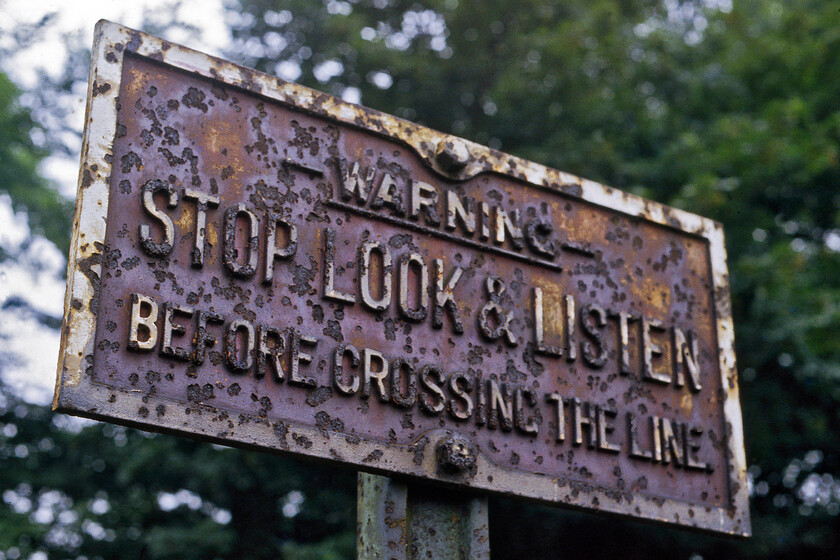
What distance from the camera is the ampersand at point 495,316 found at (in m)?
3.01

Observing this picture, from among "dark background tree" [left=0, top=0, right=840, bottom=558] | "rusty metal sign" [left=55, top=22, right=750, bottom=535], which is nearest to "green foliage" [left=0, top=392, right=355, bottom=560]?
"dark background tree" [left=0, top=0, right=840, bottom=558]

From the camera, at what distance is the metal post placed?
264 centimetres

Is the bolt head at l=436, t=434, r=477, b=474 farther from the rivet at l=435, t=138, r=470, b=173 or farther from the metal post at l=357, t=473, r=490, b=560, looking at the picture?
the rivet at l=435, t=138, r=470, b=173

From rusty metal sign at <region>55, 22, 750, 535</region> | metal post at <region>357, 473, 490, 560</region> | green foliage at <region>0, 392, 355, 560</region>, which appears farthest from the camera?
green foliage at <region>0, 392, 355, 560</region>

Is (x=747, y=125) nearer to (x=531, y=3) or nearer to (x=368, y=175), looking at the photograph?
(x=531, y=3)

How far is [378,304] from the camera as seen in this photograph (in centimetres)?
282

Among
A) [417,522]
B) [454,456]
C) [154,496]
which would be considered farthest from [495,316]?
[154,496]

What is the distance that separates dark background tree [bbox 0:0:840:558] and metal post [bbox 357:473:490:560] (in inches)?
250

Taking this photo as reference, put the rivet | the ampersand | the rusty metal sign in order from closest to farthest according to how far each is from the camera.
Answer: the rusty metal sign
the ampersand
the rivet

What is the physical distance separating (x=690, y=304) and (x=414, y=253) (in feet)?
3.87

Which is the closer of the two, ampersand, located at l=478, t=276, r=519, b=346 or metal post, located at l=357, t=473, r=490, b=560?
metal post, located at l=357, t=473, r=490, b=560

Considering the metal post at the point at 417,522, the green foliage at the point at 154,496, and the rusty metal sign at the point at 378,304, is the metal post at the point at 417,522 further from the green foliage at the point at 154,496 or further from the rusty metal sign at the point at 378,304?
the green foliage at the point at 154,496

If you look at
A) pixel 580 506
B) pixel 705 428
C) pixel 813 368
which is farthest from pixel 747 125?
pixel 580 506

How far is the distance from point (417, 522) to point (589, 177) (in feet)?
24.8
